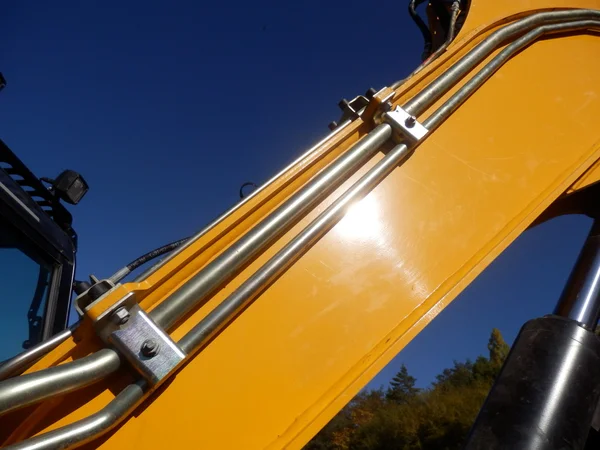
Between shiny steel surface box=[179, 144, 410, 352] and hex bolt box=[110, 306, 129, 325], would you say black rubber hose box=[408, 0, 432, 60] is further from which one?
hex bolt box=[110, 306, 129, 325]

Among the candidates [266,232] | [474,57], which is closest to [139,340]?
[266,232]

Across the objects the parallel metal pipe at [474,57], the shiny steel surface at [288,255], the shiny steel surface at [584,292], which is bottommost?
the shiny steel surface at [288,255]

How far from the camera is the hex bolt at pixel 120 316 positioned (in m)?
0.79

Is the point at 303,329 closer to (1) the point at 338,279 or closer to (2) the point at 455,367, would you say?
(1) the point at 338,279

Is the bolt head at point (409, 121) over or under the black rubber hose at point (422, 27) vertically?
under

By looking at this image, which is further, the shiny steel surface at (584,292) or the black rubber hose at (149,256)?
the black rubber hose at (149,256)

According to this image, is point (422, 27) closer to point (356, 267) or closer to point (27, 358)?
point (356, 267)

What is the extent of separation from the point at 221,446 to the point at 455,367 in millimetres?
34279

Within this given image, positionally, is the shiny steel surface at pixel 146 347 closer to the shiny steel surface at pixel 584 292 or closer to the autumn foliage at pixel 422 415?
the shiny steel surface at pixel 584 292

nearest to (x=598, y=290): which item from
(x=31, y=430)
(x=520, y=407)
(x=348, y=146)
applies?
(x=520, y=407)

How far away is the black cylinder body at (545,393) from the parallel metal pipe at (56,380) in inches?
26.5

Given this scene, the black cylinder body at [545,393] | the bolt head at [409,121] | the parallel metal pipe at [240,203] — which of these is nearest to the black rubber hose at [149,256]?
the parallel metal pipe at [240,203]

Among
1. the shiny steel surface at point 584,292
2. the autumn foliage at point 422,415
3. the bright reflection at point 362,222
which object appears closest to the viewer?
the shiny steel surface at point 584,292

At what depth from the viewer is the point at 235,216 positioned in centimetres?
100
